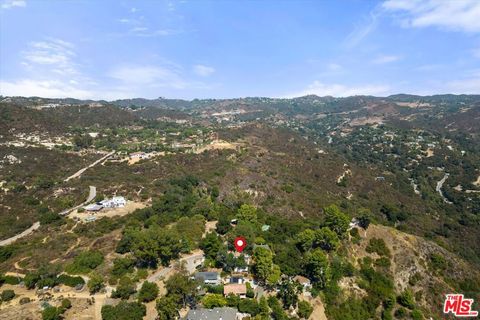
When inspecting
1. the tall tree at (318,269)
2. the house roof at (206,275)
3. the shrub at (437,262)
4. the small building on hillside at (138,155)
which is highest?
the small building on hillside at (138,155)

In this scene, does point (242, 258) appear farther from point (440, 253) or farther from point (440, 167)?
point (440, 167)

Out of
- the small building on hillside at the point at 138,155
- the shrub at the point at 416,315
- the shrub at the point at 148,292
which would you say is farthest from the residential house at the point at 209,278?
the small building on hillside at the point at 138,155

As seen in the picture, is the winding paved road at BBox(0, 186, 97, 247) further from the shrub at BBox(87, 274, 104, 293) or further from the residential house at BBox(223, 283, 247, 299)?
the residential house at BBox(223, 283, 247, 299)

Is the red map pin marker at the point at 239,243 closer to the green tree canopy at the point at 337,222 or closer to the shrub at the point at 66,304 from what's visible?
the green tree canopy at the point at 337,222

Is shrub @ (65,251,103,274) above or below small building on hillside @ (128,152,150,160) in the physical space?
below

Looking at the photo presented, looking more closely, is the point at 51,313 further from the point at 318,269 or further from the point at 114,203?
the point at 318,269

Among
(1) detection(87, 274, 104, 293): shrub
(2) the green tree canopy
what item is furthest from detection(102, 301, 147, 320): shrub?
(2) the green tree canopy
